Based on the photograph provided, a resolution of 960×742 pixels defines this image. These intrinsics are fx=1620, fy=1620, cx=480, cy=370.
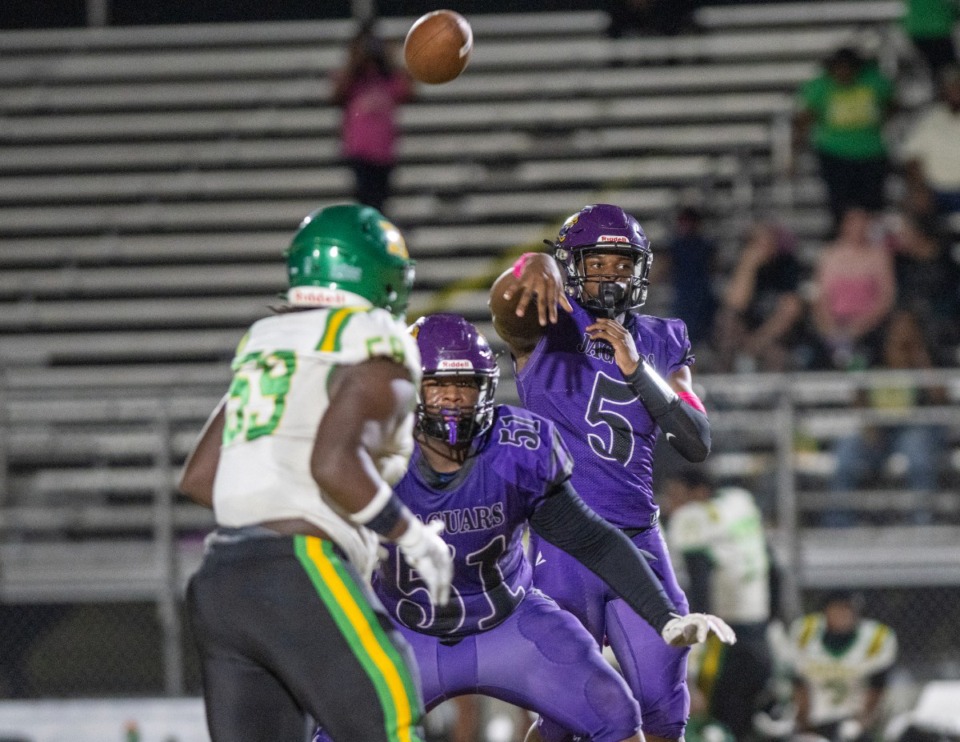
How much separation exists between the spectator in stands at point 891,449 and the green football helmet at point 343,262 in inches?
204

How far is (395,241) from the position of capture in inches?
150

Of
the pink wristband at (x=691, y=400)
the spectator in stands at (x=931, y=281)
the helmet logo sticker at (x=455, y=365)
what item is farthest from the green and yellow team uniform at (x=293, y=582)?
the spectator in stands at (x=931, y=281)

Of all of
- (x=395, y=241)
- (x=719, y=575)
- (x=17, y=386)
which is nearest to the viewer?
(x=395, y=241)

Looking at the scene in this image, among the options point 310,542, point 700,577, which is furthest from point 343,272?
point 700,577

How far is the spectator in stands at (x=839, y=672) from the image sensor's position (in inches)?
303

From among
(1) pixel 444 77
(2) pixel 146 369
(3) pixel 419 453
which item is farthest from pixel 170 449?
(3) pixel 419 453

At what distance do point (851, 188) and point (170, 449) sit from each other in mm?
4448

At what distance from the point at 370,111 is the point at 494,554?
21.9ft

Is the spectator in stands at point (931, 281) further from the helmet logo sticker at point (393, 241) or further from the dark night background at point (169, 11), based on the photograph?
the helmet logo sticker at point (393, 241)

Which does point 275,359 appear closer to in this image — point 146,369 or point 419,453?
point 419,453

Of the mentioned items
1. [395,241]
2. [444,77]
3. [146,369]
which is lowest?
[146,369]

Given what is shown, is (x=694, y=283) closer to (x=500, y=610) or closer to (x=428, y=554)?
(x=500, y=610)

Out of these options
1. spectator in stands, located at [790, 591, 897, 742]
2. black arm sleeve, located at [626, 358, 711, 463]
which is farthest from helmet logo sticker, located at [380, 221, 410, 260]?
spectator in stands, located at [790, 591, 897, 742]

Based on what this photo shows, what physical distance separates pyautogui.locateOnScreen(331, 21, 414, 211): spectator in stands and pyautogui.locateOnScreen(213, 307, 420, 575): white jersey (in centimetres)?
725
